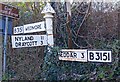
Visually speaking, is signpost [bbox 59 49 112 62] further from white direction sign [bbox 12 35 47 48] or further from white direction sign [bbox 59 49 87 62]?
white direction sign [bbox 12 35 47 48]

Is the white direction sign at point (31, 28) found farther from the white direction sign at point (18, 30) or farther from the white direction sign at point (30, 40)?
the white direction sign at point (30, 40)

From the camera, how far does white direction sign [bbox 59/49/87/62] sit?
4.96m

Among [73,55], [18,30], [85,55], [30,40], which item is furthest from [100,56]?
[18,30]

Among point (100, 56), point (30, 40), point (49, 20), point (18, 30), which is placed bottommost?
point (100, 56)

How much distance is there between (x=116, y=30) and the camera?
502 cm

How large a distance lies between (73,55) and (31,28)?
1.06 metres

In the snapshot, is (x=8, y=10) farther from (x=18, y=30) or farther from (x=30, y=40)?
(x=30, y=40)

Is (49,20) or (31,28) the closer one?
(49,20)

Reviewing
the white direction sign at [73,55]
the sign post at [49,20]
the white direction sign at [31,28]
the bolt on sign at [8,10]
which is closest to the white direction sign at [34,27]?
the white direction sign at [31,28]

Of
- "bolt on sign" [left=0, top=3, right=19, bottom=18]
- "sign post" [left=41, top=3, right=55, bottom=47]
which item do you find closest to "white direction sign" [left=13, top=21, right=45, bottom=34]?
"sign post" [left=41, top=3, right=55, bottom=47]

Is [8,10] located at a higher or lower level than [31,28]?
higher

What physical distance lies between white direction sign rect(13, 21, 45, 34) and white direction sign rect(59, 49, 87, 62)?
652 millimetres

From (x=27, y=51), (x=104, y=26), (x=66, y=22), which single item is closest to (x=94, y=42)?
(x=104, y=26)

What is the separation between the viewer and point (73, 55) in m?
5.04
